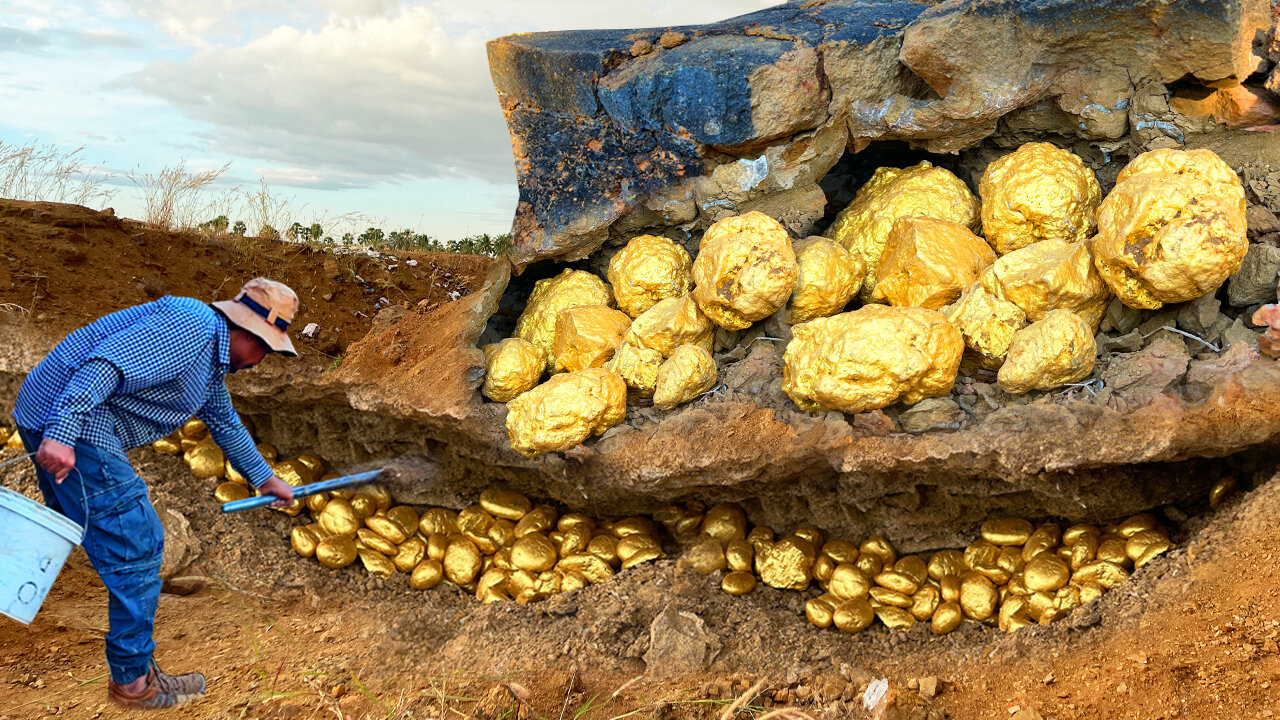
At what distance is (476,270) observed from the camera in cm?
622

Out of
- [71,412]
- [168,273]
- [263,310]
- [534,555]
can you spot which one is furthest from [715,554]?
[168,273]

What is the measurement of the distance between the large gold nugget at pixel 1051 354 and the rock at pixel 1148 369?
97 millimetres

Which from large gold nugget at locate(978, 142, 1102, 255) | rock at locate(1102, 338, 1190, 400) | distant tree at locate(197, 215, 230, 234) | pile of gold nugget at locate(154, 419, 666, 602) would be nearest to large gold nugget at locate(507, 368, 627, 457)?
pile of gold nugget at locate(154, 419, 666, 602)

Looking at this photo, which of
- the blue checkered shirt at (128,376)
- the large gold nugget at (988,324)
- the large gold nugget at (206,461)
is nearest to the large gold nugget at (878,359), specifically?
the large gold nugget at (988,324)

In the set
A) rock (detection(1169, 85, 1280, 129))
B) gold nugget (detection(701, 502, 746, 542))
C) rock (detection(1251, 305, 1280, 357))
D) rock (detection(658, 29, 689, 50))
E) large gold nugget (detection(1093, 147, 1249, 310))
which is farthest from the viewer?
rock (detection(658, 29, 689, 50))

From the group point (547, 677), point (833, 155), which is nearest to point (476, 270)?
point (833, 155)

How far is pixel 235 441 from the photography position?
10.7ft

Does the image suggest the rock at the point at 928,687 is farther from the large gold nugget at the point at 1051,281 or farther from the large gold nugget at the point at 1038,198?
the large gold nugget at the point at 1038,198

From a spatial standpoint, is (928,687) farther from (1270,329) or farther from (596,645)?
(1270,329)

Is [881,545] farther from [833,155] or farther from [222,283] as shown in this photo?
[222,283]

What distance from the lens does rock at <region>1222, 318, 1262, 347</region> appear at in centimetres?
313

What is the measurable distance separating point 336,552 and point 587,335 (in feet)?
5.51

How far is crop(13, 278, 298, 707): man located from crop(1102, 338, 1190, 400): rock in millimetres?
2867

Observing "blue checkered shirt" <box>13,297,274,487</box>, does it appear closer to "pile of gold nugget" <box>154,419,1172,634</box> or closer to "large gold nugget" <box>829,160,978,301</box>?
"pile of gold nugget" <box>154,419,1172,634</box>
